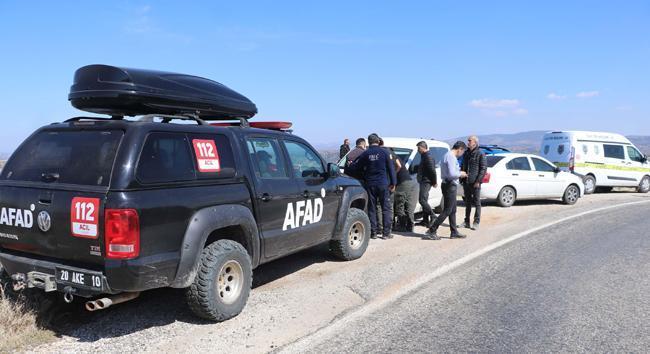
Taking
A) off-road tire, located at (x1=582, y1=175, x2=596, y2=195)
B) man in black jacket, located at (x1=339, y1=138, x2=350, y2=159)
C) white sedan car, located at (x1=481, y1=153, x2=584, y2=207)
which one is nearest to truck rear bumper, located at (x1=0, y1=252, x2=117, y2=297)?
white sedan car, located at (x1=481, y1=153, x2=584, y2=207)

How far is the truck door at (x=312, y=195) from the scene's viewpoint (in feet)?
19.8

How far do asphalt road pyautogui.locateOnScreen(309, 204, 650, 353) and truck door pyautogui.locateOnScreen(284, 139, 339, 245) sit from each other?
4.70ft

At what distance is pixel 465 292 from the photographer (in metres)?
5.72

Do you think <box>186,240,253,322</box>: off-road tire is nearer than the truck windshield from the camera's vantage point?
No

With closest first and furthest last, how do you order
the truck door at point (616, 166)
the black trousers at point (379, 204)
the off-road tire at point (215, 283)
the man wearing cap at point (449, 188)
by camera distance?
the off-road tire at point (215, 283), the black trousers at point (379, 204), the man wearing cap at point (449, 188), the truck door at point (616, 166)

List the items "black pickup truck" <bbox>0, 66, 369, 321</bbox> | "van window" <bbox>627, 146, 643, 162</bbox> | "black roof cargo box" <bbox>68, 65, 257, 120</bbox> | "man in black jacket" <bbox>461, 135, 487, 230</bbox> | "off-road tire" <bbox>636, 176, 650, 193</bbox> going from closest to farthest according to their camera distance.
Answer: "black pickup truck" <bbox>0, 66, 369, 321</bbox>, "black roof cargo box" <bbox>68, 65, 257, 120</bbox>, "man in black jacket" <bbox>461, 135, 487, 230</bbox>, "van window" <bbox>627, 146, 643, 162</bbox>, "off-road tire" <bbox>636, 176, 650, 193</bbox>

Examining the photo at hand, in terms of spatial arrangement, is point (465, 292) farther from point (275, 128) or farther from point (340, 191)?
point (275, 128)

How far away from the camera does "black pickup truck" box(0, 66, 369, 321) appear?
394cm

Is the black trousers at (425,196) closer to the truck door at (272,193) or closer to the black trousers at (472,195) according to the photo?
the black trousers at (472,195)

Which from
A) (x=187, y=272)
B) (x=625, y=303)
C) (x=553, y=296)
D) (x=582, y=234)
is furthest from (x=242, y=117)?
(x=582, y=234)

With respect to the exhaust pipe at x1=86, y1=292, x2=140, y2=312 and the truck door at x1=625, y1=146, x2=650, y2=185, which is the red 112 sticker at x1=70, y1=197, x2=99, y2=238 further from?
the truck door at x1=625, y1=146, x2=650, y2=185

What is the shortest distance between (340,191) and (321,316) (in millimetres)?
2304

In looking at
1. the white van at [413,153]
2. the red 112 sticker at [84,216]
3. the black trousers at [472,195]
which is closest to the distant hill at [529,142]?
the white van at [413,153]

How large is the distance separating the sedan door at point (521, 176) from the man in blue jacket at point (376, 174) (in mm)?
5987
